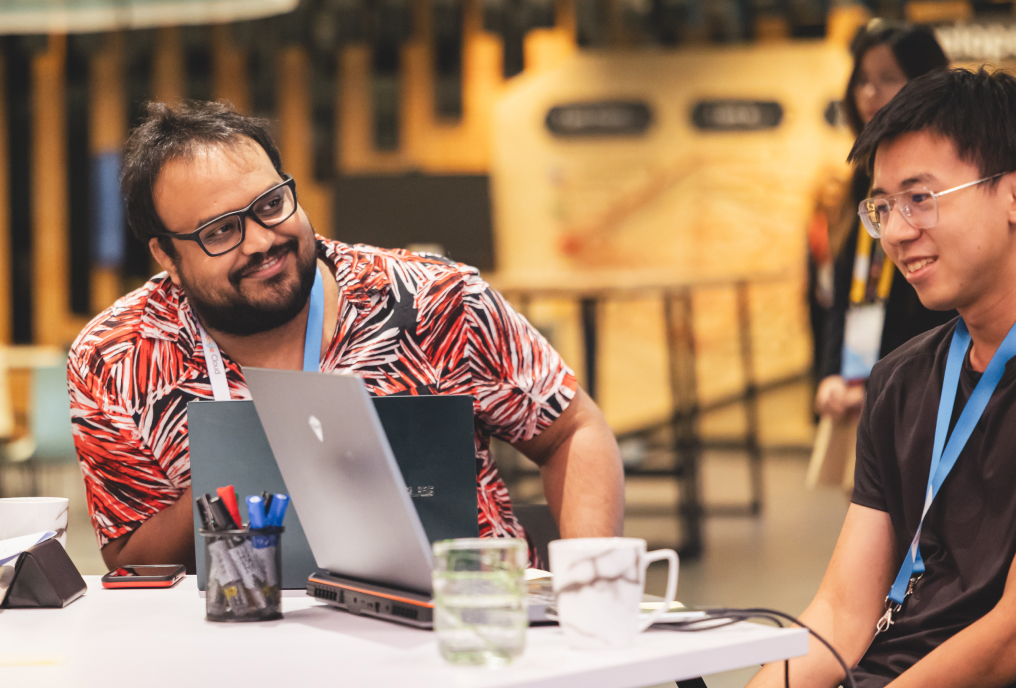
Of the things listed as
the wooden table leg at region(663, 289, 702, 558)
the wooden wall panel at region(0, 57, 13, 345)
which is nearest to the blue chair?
the wooden table leg at region(663, 289, 702, 558)

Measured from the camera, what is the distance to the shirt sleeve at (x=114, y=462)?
1.63m

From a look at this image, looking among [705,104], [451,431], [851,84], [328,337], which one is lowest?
[451,431]

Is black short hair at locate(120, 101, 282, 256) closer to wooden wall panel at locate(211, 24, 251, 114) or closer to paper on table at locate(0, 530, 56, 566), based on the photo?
paper on table at locate(0, 530, 56, 566)

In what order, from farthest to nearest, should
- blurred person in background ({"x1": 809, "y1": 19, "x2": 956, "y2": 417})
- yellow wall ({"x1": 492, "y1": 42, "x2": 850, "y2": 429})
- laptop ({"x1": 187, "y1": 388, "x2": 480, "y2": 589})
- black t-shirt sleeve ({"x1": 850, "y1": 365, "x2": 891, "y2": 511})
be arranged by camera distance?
yellow wall ({"x1": 492, "y1": 42, "x2": 850, "y2": 429}), blurred person in background ({"x1": 809, "y1": 19, "x2": 956, "y2": 417}), black t-shirt sleeve ({"x1": 850, "y1": 365, "x2": 891, "y2": 511}), laptop ({"x1": 187, "y1": 388, "x2": 480, "y2": 589})

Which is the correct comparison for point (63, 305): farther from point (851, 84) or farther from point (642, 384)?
point (851, 84)

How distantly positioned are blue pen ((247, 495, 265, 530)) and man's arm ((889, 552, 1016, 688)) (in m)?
0.76

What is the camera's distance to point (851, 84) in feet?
8.49

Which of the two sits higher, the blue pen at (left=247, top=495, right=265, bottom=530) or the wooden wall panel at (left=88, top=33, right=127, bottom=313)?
the wooden wall panel at (left=88, top=33, right=127, bottom=313)

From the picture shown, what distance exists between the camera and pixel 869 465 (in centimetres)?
142

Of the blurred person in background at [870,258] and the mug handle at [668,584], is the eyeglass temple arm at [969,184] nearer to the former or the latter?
the mug handle at [668,584]

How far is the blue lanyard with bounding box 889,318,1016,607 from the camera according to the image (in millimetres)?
1269

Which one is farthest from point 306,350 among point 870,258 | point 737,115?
point 737,115


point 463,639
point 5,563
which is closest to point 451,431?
point 463,639

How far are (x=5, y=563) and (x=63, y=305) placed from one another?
704cm
